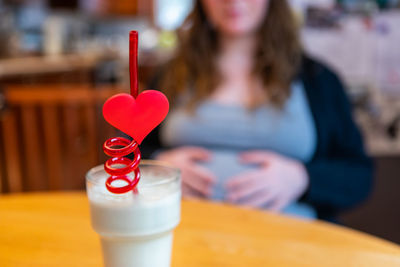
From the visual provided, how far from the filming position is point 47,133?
2.18 meters

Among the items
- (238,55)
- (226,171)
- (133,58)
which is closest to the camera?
(133,58)

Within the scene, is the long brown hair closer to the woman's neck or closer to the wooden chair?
the woman's neck

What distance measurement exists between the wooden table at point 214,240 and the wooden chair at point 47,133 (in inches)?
46.8

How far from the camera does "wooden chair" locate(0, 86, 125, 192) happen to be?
2074mm

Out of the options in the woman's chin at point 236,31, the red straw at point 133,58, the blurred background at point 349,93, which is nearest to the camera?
the red straw at point 133,58

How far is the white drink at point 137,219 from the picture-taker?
56cm

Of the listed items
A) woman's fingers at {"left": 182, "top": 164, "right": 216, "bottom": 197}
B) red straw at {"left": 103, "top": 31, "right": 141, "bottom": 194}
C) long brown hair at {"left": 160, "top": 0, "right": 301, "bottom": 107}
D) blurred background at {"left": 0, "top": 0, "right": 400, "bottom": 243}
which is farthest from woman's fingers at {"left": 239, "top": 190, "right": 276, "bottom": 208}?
blurred background at {"left": 0, "top": 0, "right": 400, "bottom": 243}

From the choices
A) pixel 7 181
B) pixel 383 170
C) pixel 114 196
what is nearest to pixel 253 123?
pixel 114 196

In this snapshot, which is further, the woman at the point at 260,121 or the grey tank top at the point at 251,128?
the grey tank top at the point at 251,128

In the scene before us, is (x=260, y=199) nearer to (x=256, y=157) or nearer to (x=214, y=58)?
(x=256, y=157)

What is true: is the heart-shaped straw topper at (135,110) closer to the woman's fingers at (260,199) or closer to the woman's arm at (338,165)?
the woman's fingers at (260,199)

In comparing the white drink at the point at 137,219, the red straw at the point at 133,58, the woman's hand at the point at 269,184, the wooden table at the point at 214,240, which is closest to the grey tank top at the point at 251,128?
the woman's hand at the point at 269,184

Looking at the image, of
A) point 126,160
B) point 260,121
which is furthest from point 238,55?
point 126,160

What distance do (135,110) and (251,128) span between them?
0.84 m
